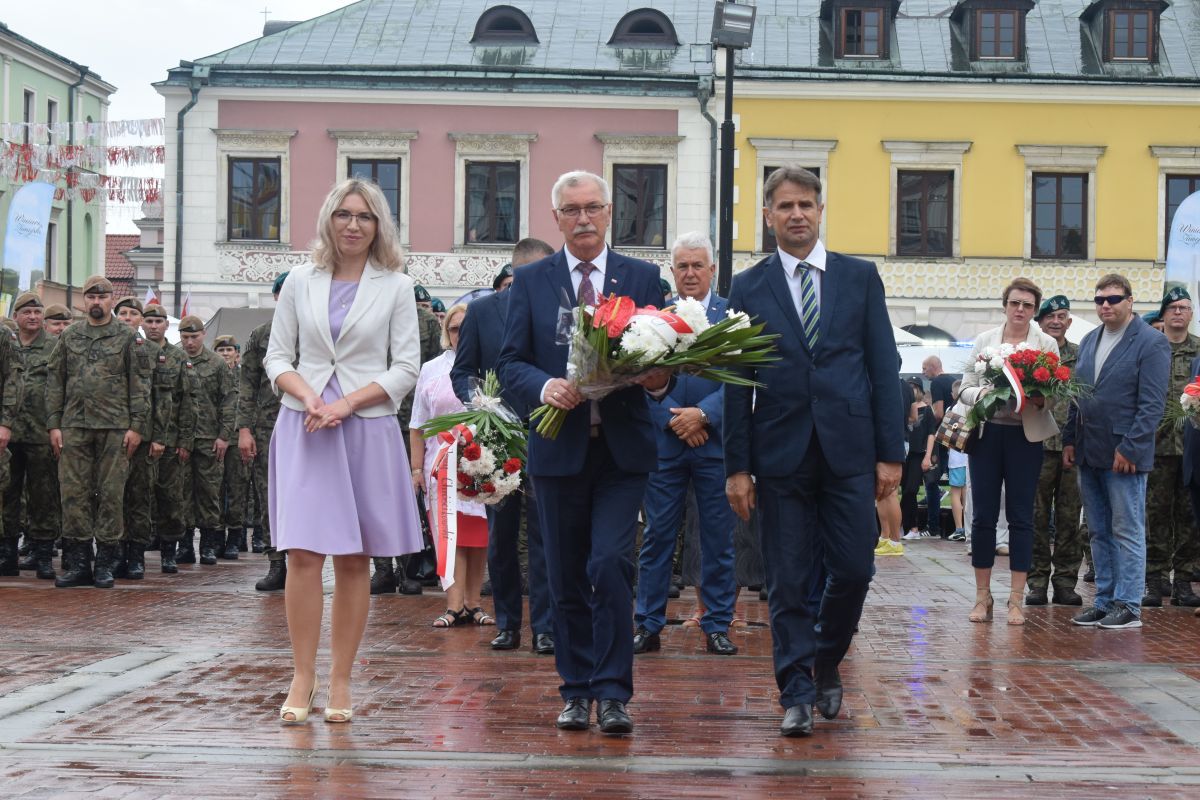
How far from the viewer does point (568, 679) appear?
6.64 m

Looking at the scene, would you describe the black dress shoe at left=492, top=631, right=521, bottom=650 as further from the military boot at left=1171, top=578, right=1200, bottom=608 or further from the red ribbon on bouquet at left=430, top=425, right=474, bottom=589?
the military boot at left=1171, top=578, right=1200, bottom=608

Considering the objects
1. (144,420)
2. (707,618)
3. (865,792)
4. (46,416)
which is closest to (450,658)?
A: (707,618)

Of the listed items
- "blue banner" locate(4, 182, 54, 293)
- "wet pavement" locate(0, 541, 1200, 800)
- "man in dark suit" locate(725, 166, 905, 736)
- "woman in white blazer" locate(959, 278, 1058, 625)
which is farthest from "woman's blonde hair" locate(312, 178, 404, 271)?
"blue banner" locate(4, 182, 54, 293)

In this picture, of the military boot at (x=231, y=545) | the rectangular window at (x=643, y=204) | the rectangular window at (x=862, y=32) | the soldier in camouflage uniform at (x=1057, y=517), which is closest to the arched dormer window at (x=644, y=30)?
the rectangular window at (x=643, y=204)

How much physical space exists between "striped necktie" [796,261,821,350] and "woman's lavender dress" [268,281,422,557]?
167 centimetres

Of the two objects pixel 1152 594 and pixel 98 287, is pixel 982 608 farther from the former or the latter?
pixel 98 287

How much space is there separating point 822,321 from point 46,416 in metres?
8.45

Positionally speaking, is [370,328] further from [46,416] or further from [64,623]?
[46,416]

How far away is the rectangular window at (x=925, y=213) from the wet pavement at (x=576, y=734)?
85.6 feet

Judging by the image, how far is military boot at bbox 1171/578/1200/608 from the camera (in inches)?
463

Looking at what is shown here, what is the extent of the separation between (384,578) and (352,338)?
5770mm

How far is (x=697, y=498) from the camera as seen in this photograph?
9.25 meters

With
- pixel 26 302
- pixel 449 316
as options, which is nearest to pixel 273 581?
pixel 449 316

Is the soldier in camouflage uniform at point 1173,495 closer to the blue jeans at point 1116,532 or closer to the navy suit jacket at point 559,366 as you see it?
the blue jeans at point 1116,532
